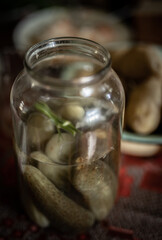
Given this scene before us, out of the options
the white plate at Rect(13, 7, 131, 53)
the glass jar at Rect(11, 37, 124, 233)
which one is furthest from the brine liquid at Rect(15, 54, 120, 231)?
the white plate at Rect(13, 7, 131, 53)

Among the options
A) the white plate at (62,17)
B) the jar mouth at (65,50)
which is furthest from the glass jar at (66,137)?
the white plate at (62,17)

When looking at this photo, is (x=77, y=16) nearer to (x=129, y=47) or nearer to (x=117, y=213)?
(x=129, y=47)

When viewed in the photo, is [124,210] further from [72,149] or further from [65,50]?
[65,50]

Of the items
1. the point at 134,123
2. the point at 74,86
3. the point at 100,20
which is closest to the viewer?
the point at 74,86

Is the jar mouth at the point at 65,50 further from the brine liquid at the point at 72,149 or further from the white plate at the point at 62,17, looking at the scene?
the white plate at the point at 62,17

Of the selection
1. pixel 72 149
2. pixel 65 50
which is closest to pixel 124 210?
pixel 72 149

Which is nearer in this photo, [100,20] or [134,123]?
[134,123]

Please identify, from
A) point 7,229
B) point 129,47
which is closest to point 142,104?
point 129,47
